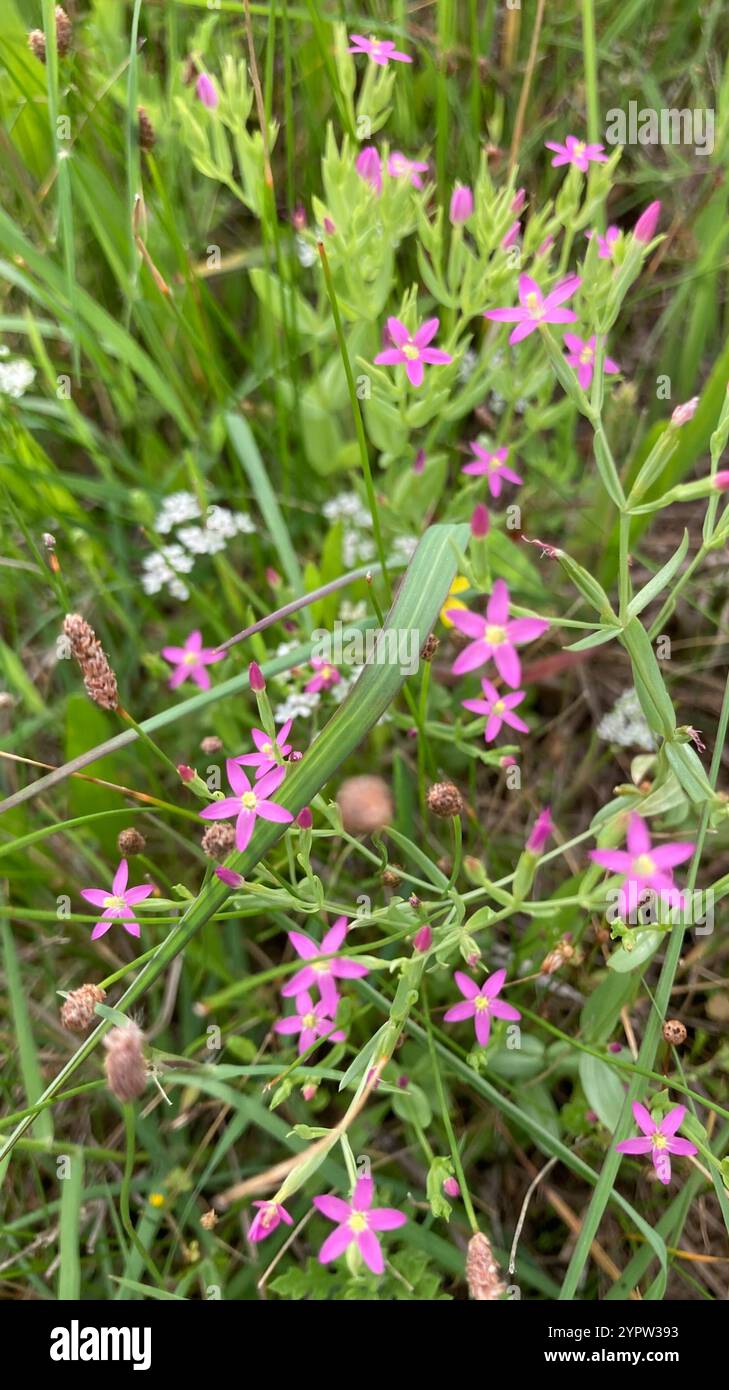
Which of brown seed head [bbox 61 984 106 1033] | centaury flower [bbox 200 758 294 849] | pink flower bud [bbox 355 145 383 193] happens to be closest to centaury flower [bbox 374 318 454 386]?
pink flower bud [bbox 355 145 383 193]

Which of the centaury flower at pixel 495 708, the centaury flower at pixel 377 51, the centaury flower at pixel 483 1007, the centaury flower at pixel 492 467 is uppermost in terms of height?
the centaury flower at pixel 377 51

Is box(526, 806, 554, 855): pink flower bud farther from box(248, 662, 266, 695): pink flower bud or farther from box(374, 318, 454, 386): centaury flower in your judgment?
box(374, 318, 454, 386): centaury flower

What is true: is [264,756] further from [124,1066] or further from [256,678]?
[124,1066]

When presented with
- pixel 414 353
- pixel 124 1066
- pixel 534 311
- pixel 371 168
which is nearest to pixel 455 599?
pixel 414 353

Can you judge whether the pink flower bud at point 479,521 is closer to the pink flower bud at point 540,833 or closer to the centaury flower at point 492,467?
the pink flower bud at point 540,833

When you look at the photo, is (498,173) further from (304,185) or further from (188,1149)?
(188,1149)

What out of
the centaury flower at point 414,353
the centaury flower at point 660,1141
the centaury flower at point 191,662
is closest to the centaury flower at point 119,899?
the centaury flower at point 191,662

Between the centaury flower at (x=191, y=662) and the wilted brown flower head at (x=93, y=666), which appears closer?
the wilted brown flower head at (x=93, y=666)
